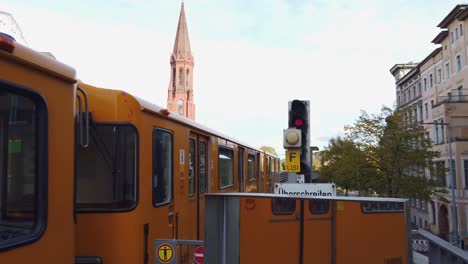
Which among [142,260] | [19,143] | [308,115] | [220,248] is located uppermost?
[308,115]

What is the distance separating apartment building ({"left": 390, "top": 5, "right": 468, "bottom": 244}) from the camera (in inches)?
1497

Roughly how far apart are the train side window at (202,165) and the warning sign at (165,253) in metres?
2.88

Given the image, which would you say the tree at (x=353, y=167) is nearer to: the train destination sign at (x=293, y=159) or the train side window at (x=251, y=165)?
the train side window at (x=251, y=165)

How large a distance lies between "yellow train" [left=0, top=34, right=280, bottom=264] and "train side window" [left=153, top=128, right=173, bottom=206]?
1cm

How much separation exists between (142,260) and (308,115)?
425 centimetres

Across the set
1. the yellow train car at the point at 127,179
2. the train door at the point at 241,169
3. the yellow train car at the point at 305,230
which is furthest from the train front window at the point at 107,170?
the train door at the point at 241,169

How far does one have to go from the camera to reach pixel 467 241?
124 ft

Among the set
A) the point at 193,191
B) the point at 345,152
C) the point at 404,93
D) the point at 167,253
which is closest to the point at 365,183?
the point at 345,152

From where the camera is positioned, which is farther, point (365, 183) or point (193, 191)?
point (365, 183)

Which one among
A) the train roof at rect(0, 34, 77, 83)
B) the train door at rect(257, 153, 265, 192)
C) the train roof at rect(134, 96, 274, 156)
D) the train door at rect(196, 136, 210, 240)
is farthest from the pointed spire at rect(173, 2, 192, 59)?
the train roof at rect(0, 34, 77, 83)

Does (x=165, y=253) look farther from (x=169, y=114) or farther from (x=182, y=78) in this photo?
(x=182, y=78)

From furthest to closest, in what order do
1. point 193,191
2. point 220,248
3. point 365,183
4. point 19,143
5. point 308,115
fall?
point 365,183 < point 308,115 < point 193,191 < point 220,248 < point 19,143

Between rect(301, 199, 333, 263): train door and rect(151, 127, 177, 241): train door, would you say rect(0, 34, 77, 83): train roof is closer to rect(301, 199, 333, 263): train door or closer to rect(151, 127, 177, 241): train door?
rect(151, 127, 177, 241): train door

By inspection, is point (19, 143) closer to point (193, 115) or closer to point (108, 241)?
point (108, 241)
